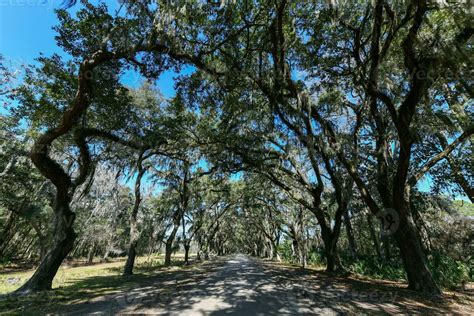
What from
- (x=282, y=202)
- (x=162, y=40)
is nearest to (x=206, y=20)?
(x=162, y=40)

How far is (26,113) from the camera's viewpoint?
8188 millimetres

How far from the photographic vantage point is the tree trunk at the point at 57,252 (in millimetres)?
6385


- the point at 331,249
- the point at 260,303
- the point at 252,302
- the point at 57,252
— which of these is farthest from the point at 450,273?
the point at 57,252

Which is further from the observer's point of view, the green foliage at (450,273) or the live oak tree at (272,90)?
the green foliage at (450,273)

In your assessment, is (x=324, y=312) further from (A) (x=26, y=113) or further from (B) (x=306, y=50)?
(A) (x=26, y=113)

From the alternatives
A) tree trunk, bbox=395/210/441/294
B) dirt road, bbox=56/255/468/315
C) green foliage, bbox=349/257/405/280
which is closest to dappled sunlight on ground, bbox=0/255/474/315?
dirt road, bbox=56/255/468/315

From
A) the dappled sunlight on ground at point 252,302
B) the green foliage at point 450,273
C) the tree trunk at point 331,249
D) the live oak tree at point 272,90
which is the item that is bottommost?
the dappled sunlight on ground at point 252,302

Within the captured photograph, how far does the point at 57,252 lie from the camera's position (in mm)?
6820

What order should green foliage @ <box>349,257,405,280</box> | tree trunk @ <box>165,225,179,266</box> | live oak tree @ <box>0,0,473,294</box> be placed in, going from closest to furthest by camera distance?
live oak tree @ <box>0,0,473,294</box>, green foliage @ <box>349,257,405,280</box>, tree trunk @ <box>165,225,179,266</box>

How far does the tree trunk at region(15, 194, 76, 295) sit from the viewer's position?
6385mm

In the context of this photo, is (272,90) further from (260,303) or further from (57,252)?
(57,252)

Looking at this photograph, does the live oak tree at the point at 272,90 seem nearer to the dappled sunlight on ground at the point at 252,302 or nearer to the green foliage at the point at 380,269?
the dappled sunlight on ground at the point at 252,302

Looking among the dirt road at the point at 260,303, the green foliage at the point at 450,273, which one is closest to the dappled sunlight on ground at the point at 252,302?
the dirt road at the point at 260,303

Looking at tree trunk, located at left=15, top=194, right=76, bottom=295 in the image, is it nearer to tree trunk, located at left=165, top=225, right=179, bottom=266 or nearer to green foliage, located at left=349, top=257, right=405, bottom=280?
tree trunk, located at left=165, top=225, right=179, bottom=266
